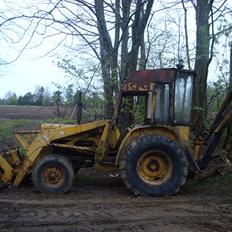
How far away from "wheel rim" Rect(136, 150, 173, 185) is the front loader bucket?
2.62 metres

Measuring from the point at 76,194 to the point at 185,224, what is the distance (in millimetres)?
3105

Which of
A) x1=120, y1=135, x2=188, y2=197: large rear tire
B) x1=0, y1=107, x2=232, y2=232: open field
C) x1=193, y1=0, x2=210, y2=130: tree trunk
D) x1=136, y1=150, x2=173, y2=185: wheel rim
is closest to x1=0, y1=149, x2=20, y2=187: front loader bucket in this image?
x1=0, y1=107, x2=232, y2=232: open field

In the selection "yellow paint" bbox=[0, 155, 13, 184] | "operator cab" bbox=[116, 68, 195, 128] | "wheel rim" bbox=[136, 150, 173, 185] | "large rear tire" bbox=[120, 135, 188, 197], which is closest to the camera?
"large rear tire" bbox=[120, 135, 188, 197]

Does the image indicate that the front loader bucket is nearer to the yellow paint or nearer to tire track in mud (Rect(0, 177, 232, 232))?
the yellow paint

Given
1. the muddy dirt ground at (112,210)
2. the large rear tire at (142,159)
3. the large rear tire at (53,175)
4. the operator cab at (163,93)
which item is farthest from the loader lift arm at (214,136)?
the large rear tire at (53,175)

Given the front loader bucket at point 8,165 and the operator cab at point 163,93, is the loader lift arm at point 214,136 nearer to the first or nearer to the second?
the operator cab at point 163,93

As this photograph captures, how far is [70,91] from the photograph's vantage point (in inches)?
736

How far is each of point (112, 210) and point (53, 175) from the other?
2.12m

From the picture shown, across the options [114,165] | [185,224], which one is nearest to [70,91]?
[114,165]

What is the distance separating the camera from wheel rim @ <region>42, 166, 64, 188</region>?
34.1 ft

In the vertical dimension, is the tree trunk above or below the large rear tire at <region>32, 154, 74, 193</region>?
above

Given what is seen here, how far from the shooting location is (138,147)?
1002cm

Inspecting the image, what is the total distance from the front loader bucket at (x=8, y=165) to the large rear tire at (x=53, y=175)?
61cm

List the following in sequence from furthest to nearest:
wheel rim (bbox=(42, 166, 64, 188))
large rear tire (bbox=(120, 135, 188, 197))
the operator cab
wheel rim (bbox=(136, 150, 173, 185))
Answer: wheel rim (bbox=(42, 166, 64, 188)) → the operator cab → wheel rim (bbox=(136, 150, 173, 185)) → large rear tire (bbox=(120, 135, 188, 197))
